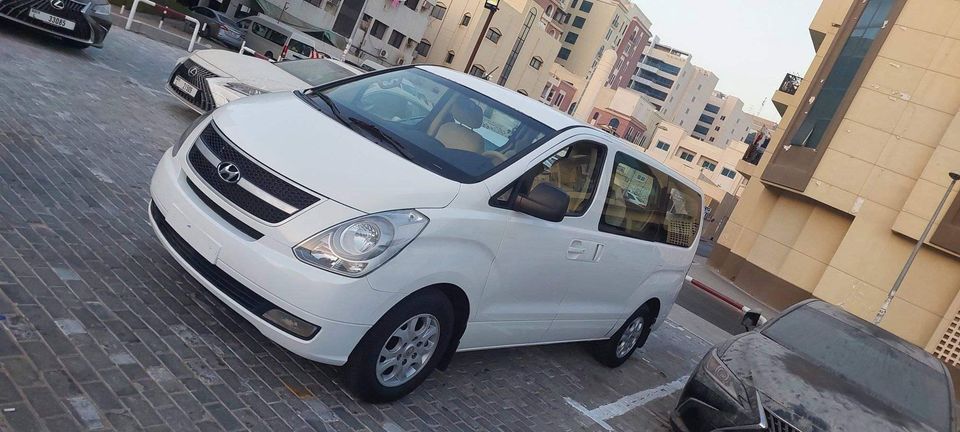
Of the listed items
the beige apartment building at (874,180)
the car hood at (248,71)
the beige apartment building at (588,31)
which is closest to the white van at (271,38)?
the car hood at (248,71)

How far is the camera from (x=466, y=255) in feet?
12.2

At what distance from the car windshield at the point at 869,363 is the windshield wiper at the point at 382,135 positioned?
3.68m

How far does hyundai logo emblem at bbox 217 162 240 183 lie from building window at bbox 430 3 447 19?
58.4 metres

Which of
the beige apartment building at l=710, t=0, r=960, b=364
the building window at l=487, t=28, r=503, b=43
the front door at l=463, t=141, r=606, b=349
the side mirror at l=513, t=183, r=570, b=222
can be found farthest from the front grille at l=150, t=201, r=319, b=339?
the building window at l=487, t=28, r=503, b=43

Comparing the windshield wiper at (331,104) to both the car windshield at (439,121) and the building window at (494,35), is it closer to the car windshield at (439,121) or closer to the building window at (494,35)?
the car windshield at (439,121)

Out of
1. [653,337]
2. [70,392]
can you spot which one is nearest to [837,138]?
[653,337]

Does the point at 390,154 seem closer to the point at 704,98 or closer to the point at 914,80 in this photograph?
the point at 914,80

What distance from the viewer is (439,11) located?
196ft

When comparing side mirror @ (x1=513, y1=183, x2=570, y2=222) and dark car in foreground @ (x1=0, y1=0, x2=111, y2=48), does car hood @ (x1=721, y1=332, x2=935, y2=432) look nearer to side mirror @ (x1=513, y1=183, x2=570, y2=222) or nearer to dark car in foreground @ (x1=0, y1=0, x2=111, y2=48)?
side mirror @ (x1=513, y1=183, x2=570, y2=222)

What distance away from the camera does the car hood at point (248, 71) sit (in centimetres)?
908

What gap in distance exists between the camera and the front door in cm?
407

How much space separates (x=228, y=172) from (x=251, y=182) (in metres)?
0.18

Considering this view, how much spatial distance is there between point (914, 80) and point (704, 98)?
111834 millimetres

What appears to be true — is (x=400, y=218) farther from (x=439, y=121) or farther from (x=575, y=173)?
(x=575, y=173)
